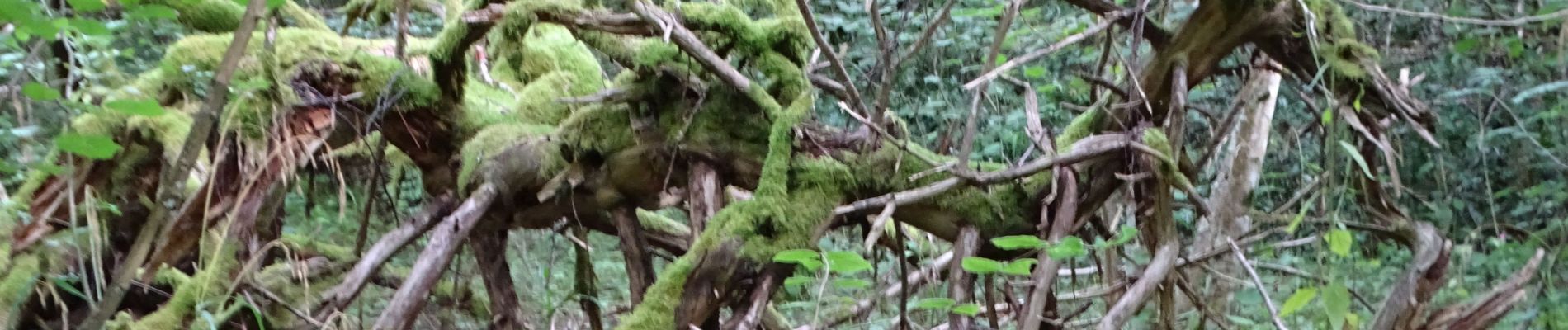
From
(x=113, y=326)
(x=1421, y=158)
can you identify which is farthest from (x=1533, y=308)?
(x=113, y=326)

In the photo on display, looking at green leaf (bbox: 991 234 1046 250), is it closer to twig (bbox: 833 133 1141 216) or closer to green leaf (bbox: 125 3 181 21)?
twig (bbox: 833 133 1141 216)

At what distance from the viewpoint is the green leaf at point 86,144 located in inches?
50.9

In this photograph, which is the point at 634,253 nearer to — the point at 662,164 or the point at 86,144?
the point at 662,164

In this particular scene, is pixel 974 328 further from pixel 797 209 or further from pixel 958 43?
pixel 958 43

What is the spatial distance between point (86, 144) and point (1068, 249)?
1.54 metres

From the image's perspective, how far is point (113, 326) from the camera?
2.21 m

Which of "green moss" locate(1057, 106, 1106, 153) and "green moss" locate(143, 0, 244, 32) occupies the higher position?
"green moss" locate(143, 0, 244, 32)

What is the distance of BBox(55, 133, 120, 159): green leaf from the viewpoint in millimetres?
1293

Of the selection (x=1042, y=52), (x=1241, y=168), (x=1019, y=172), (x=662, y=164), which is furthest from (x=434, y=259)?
(x=1241, y=168)

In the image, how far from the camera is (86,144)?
4.30 feet

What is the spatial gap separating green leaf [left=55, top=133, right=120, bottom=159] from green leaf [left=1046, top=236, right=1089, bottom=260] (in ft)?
4.92

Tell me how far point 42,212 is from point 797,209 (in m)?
1.84

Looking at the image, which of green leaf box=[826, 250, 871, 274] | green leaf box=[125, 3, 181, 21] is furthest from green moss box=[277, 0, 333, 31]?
green leaf box=[826, 250, 871, 274]

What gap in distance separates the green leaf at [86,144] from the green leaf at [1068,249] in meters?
1.50
